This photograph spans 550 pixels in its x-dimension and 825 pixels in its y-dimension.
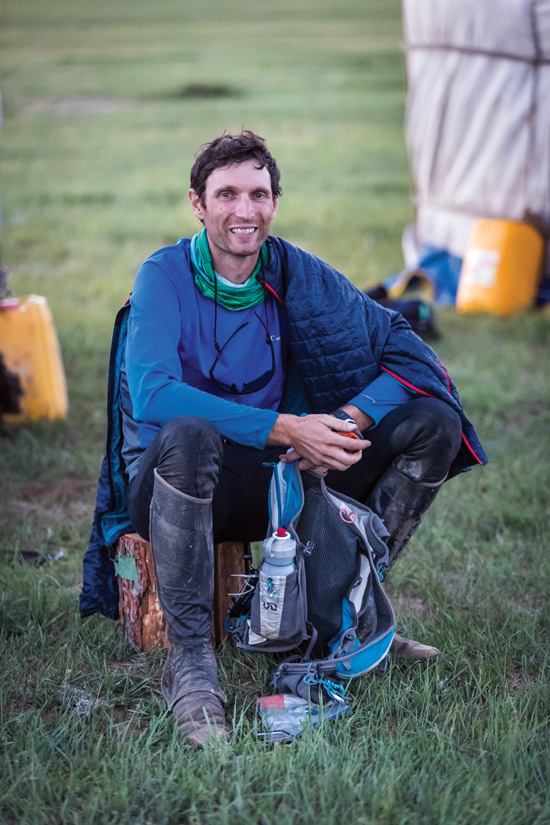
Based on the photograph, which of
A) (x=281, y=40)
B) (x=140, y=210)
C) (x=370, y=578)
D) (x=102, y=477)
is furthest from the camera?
(x=281, y=40)

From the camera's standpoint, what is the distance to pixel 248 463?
265 cm

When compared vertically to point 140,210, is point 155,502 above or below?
above

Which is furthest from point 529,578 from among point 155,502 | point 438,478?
point 155,502

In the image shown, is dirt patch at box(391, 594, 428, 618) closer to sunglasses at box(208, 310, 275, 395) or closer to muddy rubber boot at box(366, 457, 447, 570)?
muddy rubber boot at box(366, 457, 447, 570)

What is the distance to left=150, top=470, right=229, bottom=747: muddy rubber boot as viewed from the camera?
7.65 feet

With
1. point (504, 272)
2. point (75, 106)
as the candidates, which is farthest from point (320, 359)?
point (75, 106)

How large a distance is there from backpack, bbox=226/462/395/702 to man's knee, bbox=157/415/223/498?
28 cm

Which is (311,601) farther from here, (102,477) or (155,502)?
(102,477)

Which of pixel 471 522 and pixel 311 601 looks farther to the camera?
pixel 471 522

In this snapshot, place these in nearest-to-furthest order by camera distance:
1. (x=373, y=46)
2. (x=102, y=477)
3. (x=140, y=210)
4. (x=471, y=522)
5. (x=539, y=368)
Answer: (x=102, y=477) → (x=471, y=522) → (x=539, y=368) → (x=140, y=210) → (x=373, y=46)

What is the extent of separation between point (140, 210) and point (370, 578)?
29.3 ft

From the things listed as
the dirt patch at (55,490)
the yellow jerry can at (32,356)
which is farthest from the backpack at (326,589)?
the yellow jerry can at (32,356)

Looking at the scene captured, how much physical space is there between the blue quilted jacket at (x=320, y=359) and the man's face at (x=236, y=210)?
0.12 meters

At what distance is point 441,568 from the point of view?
342cm
